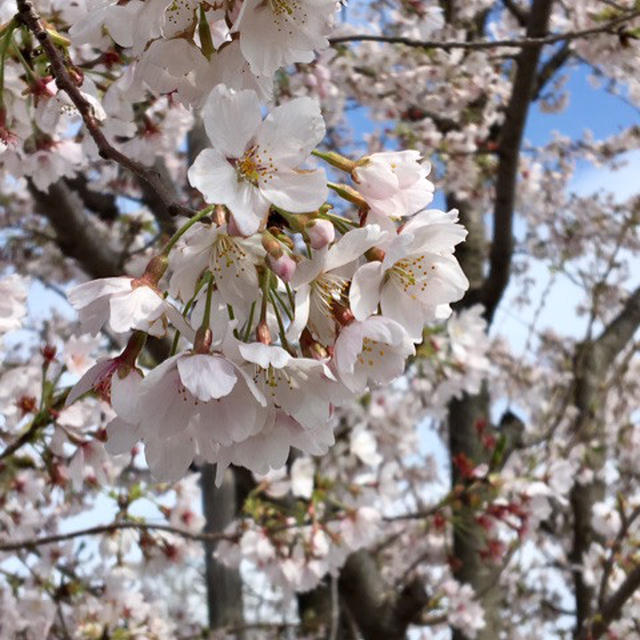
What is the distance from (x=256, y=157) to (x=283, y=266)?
0.13 m

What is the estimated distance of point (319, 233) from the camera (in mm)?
773

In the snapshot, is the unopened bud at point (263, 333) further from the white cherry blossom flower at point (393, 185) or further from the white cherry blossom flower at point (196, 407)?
the white cherry blossom flower at point (393, 185)

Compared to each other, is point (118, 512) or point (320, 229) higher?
point (118, 512)

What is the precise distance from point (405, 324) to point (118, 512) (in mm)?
1565

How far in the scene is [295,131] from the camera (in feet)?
2.66

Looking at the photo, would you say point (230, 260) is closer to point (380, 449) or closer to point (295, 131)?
point (295, 131)

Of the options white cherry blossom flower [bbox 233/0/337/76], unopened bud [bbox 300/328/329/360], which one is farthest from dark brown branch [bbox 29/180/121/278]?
unopened bud [bbox 300/328/329/360]

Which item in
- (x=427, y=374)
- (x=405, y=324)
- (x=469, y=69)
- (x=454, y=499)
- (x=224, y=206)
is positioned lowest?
(x=405, y=324)

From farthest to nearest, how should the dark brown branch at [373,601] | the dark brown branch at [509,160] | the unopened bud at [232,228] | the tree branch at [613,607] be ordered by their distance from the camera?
1. the dark brown branch at [373,601]
2. the dark brown branch at [509,160]
3. the tree branch at [613,607]
4. the unopened bud at [232,228]

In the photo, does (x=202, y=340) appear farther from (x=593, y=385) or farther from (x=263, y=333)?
(x=593, y=385)

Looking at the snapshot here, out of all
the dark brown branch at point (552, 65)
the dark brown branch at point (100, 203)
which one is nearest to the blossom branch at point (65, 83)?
the dark brown branch at point (100, 203)

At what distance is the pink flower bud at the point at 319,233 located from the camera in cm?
77

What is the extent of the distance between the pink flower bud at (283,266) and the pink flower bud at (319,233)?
0.10 ft

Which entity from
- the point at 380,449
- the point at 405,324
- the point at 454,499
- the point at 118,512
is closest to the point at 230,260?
the point at 405,324
